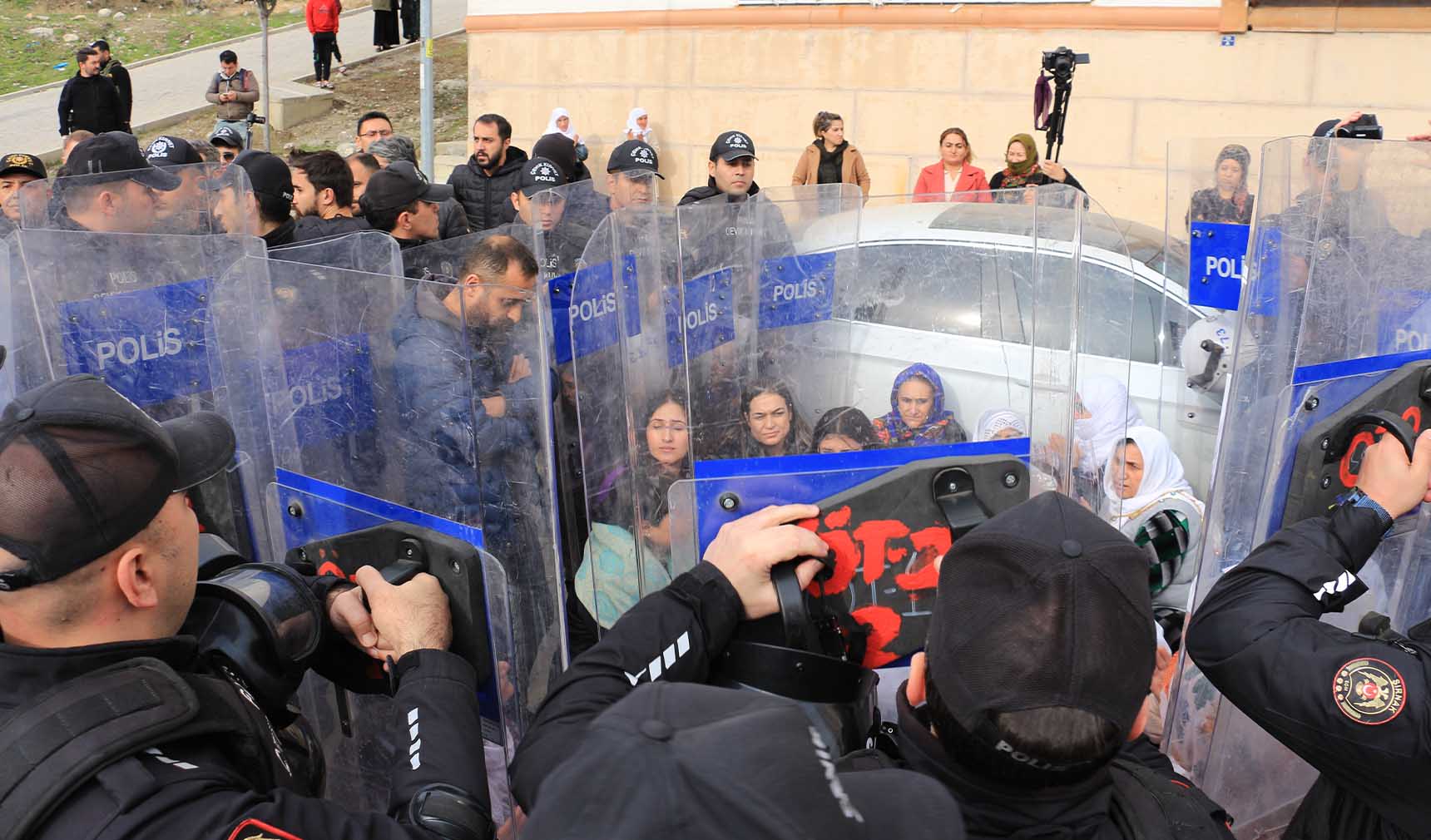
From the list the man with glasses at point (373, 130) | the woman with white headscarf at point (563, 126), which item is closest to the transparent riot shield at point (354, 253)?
the man with glasses at point (373, 130)

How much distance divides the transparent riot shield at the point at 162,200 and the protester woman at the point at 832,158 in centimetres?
588

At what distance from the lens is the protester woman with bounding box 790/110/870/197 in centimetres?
866

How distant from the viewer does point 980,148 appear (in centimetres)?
946

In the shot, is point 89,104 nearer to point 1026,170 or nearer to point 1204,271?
point 1026,170

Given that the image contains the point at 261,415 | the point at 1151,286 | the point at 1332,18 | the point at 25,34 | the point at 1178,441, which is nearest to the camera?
the point at 261,415

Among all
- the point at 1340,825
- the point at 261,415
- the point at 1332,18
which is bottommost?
the point at 1340,825

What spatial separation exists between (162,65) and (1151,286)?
18176mm

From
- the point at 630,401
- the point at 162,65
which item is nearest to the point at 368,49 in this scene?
the point at 162,65

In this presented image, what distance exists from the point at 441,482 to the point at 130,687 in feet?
2.16

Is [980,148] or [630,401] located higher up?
[980,148]

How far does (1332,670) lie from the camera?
1.53 meters

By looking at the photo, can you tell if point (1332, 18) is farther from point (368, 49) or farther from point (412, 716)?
point (368, 49)

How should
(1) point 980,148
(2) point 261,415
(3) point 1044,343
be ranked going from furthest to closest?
(1) point 980,148
(2) point 261,415
(3) point 1044,343

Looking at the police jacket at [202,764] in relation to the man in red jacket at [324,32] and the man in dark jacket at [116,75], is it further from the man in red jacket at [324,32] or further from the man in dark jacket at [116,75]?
the man in red jacket at [324,32]
